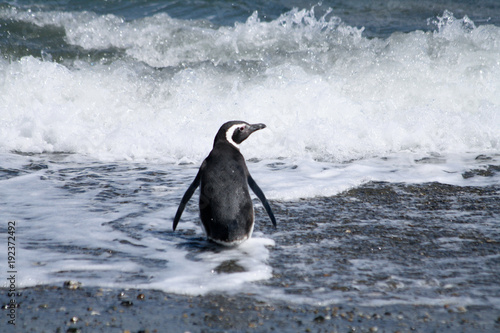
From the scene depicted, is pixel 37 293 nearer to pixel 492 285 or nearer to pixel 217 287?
pixel 217 287

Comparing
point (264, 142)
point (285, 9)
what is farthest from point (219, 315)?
point (285, 9)

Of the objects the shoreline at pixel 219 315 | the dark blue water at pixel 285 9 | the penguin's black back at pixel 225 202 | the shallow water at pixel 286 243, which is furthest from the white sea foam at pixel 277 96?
the shoreline at pixel 219 315

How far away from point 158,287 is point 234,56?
6342mm

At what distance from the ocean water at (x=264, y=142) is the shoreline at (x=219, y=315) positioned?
0.13 meters

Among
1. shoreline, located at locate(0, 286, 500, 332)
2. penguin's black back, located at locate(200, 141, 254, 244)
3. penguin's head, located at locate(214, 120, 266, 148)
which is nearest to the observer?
shoreline, located at locate(0, 286, 500, 332)

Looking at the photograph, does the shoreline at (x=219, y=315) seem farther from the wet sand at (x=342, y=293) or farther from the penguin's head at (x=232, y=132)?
the penguin's head at (x=232, y=132)

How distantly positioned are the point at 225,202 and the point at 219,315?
3.38 feet

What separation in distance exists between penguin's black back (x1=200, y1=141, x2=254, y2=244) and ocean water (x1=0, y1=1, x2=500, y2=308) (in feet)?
0.36

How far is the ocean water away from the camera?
3072 millimetres

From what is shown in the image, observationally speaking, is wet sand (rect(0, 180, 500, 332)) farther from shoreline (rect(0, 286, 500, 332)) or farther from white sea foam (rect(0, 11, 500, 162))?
white sea foam (rect(0, 11, 500, 162))

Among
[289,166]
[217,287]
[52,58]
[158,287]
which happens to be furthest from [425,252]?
[52,58]

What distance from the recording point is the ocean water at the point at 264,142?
3072 millimetres

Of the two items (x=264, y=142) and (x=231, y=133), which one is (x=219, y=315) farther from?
(x=264, y=142)

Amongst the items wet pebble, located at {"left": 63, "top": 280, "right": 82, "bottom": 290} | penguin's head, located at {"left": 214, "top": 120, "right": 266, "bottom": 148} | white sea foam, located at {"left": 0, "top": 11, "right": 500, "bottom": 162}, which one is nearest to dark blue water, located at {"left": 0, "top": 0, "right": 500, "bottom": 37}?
white sea foam, located at {"left": 0, "top": 11, "right": 500, "bottom": 162}
